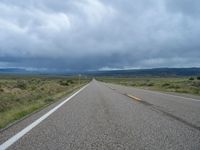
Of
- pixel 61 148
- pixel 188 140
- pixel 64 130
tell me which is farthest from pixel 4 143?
pixel 188 140

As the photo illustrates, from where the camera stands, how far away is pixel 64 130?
8172mm

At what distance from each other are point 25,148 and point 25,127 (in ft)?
8.94

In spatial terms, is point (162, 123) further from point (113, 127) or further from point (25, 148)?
point (25, 148)

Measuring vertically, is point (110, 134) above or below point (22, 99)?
above

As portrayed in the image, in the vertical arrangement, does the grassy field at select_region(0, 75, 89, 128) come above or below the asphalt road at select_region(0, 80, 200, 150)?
below

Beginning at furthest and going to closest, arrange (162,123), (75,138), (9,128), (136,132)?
(162,123)
(9,128)
(136,132)
(75,138)

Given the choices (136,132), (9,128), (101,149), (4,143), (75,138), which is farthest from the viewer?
(9,128)

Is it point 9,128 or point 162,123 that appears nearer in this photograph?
point 9,128

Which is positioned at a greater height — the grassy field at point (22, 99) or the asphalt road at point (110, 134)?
the asphalt road at point (110, 134)

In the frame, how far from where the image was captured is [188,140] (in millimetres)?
6828

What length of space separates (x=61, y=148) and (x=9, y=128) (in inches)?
118

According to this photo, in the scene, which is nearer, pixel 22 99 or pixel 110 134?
pixel 110 134

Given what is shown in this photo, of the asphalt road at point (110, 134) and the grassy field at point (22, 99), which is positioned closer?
the asphalt road at point (110, 134)

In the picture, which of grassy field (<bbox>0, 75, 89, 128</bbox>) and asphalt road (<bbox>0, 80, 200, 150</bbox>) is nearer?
asphalt road (<bbox>0, 80, 200, 150</bbox>)
